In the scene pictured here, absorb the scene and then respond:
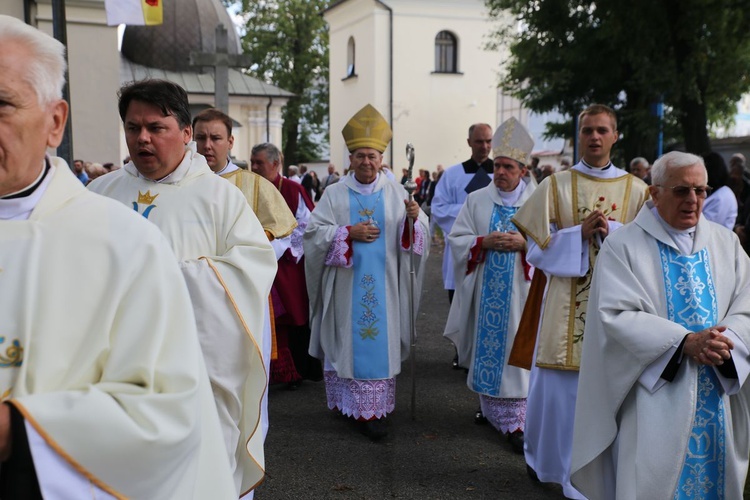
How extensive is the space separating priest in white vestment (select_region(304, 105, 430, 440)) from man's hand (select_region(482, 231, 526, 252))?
0.59 m

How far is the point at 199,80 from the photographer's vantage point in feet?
86.6

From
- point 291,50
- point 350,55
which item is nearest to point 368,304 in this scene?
point 350,55

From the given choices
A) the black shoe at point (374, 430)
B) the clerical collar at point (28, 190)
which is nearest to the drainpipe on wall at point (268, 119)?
the black shoe at point (374, 430)

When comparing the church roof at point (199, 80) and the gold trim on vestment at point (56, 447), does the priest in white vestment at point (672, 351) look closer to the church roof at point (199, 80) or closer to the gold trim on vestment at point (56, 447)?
the gold trim on vestment at point (56, 447)

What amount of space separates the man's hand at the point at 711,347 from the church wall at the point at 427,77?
1230 inches

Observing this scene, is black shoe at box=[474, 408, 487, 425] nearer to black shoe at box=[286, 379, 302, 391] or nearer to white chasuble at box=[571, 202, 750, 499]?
black shoe at box=[286, 379, 302, 391]

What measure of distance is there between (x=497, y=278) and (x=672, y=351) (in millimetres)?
2570

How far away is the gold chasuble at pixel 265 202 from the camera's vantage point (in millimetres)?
5531

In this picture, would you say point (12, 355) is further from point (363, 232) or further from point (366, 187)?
point (366, 187)

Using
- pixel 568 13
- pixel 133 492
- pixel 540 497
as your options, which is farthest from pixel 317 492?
pixel 568 13

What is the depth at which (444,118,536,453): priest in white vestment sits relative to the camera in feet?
19.2

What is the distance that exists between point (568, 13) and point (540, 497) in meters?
14.6

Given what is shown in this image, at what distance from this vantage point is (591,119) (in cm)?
483

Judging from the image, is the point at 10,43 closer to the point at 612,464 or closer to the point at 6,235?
the point at 6,235
